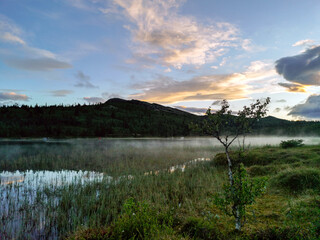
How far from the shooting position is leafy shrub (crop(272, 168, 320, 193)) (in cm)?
950

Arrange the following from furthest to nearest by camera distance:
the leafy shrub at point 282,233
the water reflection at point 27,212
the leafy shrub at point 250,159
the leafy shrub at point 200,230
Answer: the leafy shrub at point 250,159
the water reflection at point 27,212
the leafy shrub at point 200,230
the leafy shrub at point 282,233

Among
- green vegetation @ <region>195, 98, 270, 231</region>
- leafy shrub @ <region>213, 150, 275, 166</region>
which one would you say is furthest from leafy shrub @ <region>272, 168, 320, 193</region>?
leafy shrub @ <region>213, 150, 275, 166</region>

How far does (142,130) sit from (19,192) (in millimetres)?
120922

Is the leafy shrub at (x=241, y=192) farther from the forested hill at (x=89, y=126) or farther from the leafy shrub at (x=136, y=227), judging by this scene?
the forested hill at (x=89, y=126)

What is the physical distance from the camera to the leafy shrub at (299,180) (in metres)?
9.50

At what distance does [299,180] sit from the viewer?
32.7ft

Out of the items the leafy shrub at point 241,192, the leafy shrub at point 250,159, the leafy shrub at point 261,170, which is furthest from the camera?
the leafy shrub at point 250,159

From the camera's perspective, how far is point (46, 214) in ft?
28.4

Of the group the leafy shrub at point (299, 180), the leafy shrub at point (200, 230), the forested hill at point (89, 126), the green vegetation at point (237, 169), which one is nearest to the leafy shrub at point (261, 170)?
the leafy shrub at point (299, 180)

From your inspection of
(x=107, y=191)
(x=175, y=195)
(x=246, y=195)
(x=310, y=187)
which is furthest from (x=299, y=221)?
(x=107, y=191)

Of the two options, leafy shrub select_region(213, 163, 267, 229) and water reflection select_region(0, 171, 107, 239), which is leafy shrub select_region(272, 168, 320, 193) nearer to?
leafy shrub select_region(213, 163, 267, 229)

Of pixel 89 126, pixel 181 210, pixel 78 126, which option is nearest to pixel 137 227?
pixel 181 210

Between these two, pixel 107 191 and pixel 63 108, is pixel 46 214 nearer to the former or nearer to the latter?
pixel 107 191

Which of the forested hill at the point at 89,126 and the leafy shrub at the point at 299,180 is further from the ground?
the forested hill at the point at 89,126
